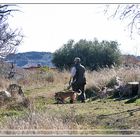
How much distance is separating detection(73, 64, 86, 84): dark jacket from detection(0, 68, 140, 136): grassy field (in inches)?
9.3

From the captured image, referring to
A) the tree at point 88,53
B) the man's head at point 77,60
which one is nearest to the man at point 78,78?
the man's head at point 77,60

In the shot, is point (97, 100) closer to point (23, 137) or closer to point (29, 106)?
point (29, 106)

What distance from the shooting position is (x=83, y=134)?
10008 mm

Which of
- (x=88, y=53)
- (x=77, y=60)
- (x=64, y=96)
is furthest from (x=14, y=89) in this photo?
(x=88, y=53)

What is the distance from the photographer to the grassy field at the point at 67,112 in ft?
33.8

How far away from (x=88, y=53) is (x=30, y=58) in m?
1.82

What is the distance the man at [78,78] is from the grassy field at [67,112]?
0.17 meters

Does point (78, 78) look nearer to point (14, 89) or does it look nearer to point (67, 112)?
point (14, 89)

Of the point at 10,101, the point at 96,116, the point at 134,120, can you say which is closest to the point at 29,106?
the point at 10,101

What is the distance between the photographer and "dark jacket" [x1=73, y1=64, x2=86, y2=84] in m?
13.4

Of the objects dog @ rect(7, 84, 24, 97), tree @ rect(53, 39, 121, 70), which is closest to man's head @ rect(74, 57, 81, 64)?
tree @ rect(53, 39, 121, 70)

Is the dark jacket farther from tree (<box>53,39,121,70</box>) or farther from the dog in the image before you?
the dog

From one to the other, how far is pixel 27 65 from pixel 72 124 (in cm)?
230

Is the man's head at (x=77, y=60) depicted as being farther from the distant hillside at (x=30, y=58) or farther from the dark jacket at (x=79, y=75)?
the distant hillside at (x=30, y=58)
